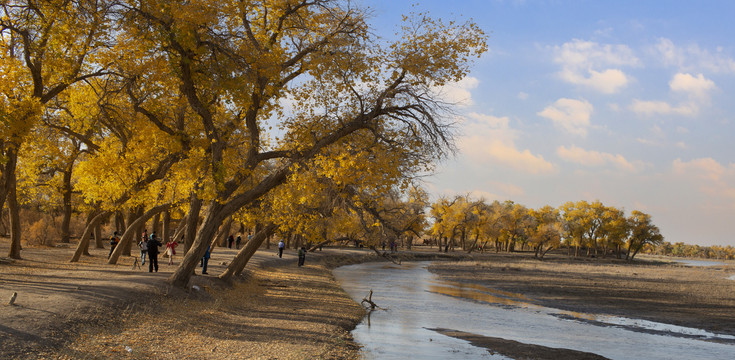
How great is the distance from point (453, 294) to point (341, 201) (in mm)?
15159

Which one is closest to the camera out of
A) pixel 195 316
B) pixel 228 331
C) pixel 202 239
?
pixel 228 331

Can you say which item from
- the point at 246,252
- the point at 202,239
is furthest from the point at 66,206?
the point at 202,239

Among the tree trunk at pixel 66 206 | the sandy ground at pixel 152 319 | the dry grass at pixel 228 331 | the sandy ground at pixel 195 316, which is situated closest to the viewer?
the sandy ground at pixel 152 319

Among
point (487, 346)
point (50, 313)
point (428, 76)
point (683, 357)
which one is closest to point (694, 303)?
point (683, 357)

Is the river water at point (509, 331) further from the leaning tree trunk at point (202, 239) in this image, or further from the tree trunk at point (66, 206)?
the tree trunk at point (66, 206)

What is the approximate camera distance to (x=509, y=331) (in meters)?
16.9

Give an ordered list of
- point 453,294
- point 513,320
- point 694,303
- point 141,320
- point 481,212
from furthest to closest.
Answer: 1. point 481,212
2. point 453,294
3. point 694,303
4. point 513,320
5. point 141,320

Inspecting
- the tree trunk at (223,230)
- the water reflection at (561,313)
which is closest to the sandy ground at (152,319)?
the water reflection at (561,313)

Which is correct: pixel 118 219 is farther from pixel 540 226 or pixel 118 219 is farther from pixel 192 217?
pixel 540 226

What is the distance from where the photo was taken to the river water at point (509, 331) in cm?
1393

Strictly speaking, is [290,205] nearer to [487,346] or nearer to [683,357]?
[487,346]

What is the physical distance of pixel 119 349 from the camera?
9.61 metres

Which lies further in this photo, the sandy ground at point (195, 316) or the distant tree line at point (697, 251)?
the distant tree line at point (697, 251)

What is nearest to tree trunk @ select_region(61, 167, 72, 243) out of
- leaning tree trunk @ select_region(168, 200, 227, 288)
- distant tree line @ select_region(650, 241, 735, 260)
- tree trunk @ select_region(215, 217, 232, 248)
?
tree trunk @ select_region(215, 217, 232, 248)
